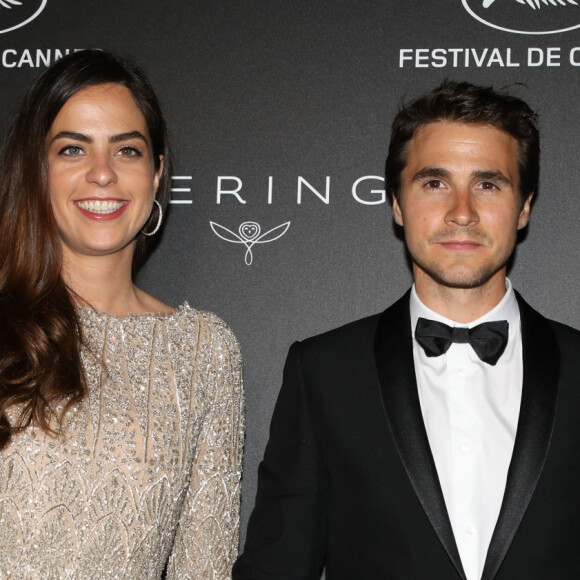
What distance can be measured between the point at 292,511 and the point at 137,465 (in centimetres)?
39

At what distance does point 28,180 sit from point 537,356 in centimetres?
135

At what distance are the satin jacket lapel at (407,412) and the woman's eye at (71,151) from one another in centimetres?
90

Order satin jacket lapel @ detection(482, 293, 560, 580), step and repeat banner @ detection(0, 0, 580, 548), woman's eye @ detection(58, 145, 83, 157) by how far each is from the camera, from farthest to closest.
Result: 1. step and repeat banner @ detection(0, 0, 580, 548)
2. woman's eye @ detection(58, 145, 83, 157)
3. satin jacket lapel @ detection(482, 293, 560, 580)

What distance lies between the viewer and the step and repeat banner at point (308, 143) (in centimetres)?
261

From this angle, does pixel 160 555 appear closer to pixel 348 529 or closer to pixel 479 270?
pixel 348 529

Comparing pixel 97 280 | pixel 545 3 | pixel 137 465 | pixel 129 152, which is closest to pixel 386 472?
pixel 137 465

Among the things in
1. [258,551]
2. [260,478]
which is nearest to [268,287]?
[260,478]

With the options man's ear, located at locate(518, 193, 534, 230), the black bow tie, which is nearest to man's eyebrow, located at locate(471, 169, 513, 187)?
man's ear, located at locate(518, 193, 534, 230)

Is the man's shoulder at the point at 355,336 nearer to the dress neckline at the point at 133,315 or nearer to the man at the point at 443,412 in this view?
the man at the point at 443,412

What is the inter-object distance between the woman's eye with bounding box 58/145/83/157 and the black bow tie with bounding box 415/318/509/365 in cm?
98

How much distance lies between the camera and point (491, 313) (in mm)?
2193

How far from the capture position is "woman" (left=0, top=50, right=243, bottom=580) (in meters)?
2.08

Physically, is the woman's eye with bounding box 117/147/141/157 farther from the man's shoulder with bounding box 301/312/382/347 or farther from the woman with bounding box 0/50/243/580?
the man's shoulder with bounding box 301/312/382/347

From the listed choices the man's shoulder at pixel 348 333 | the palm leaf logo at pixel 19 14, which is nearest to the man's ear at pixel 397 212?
the man's shoulder at pixel 348 333
